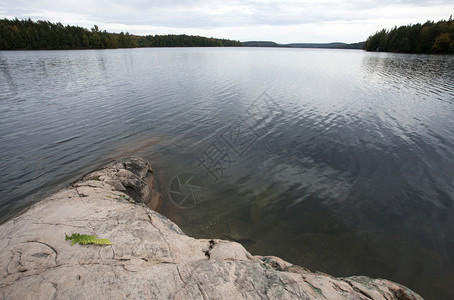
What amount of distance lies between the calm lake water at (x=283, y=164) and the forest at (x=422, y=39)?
120m

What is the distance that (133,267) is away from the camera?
4.62 m

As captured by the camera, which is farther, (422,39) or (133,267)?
(422,39)

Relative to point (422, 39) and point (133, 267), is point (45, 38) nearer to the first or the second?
point (133, 267)

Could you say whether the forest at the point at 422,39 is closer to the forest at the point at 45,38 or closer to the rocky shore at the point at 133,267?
the rocky shore at the point at 133,267

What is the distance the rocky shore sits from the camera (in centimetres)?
405

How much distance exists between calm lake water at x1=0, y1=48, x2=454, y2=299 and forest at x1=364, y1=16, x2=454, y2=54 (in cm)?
12031

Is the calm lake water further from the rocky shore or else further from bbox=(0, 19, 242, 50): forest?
bbox=(0, 19, 242, 50): forest

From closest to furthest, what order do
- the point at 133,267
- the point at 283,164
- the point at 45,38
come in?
the point at 133,267 → the point at 283,164 → the point at 45,38

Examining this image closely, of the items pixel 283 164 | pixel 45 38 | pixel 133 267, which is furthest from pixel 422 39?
pixel 45 38

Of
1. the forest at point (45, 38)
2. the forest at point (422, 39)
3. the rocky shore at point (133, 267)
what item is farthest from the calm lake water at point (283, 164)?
the forest at point (45, 38)

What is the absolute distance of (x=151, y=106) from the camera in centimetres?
2536

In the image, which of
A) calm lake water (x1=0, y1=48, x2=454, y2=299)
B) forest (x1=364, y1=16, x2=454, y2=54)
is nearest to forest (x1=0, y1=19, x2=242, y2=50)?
calm lake water (x1=0, y1=48, x2=454, y2=299)

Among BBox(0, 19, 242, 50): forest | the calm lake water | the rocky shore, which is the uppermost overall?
BBox(0, 19, 242, 50): forest

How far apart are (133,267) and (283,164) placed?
450 inches
